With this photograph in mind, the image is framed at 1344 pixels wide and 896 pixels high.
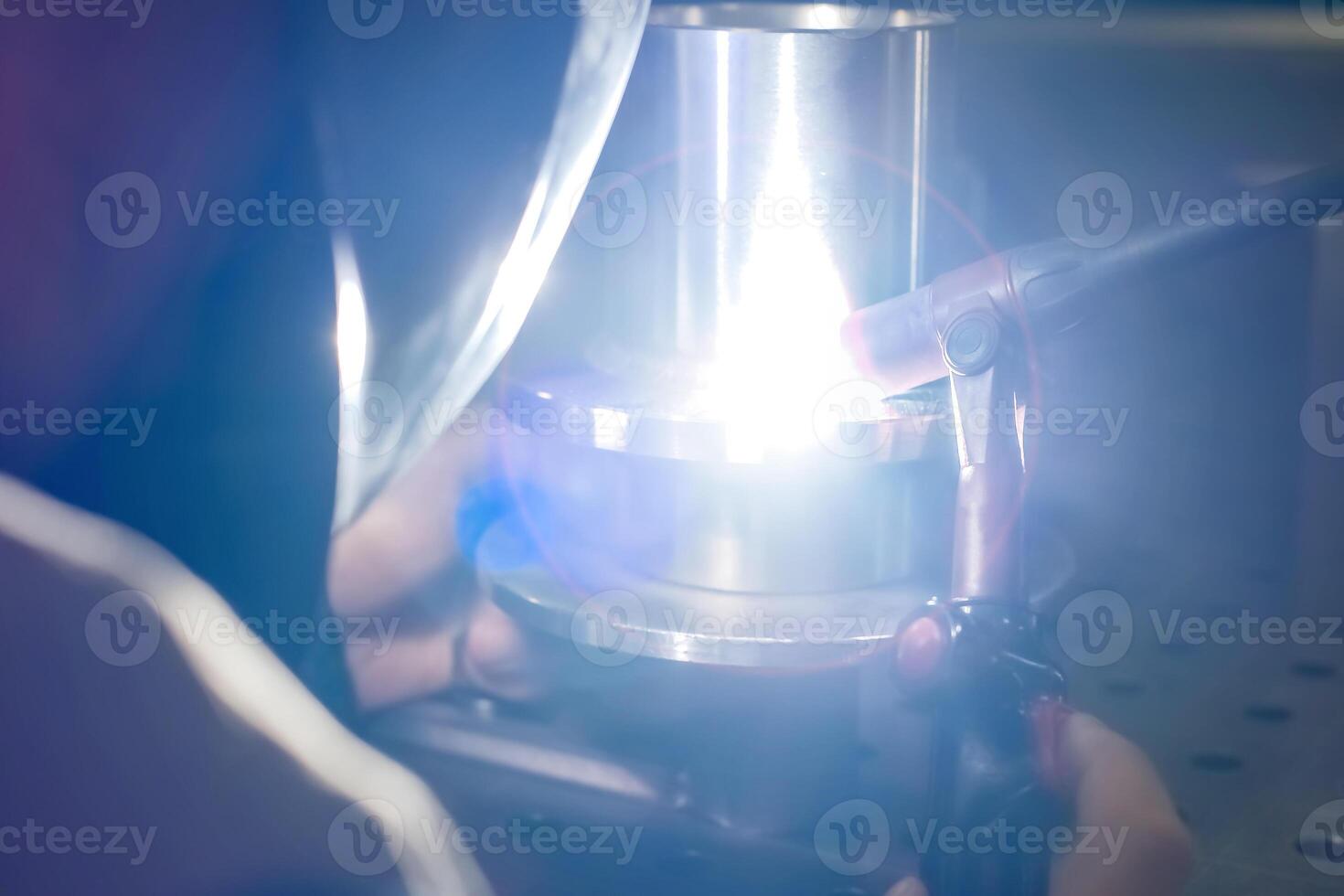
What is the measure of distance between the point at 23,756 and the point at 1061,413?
1.79 ft

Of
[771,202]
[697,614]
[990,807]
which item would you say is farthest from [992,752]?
[771,202]

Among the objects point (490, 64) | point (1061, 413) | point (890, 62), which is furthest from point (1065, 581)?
point (490, 64)

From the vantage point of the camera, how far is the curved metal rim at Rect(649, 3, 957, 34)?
49 cm

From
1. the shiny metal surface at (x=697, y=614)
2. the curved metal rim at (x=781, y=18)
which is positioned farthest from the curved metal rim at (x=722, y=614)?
the curved metal rim at (x=781, y=18)

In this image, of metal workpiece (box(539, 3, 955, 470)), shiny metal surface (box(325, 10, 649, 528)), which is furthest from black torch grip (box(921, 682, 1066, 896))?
shiny metal surface (box(325, 10, 649, 528))

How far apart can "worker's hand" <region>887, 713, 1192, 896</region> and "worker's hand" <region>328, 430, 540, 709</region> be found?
27cm

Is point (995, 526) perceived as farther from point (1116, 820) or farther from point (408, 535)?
point (408, 535)

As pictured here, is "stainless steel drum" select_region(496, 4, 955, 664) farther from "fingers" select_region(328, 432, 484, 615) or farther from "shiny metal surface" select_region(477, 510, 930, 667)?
"fingers" select_region(328, 432, 484, 615)

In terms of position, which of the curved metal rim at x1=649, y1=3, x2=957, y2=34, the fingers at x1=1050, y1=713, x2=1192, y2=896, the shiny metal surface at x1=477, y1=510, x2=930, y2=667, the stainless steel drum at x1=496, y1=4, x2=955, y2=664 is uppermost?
the curved metal rim at x1=649, y1=3, x2=957, y2=34

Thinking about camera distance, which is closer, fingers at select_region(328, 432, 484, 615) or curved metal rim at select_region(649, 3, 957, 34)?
curved metal rim at select_region(649, 3, 957, 34)

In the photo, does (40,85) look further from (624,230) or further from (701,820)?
(701,820)

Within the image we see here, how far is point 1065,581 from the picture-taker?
0.54m

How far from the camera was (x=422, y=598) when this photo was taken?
69 centimetres

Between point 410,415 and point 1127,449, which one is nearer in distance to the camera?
point 410,415
